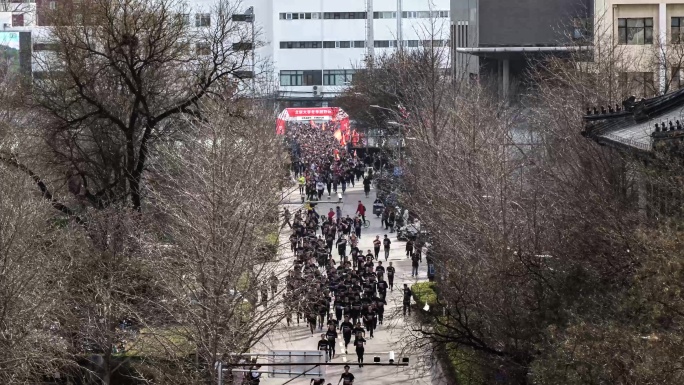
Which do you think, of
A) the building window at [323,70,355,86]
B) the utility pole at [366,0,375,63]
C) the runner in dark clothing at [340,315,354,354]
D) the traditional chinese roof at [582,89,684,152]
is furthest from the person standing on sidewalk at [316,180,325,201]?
the building window at [323,70,355,86]

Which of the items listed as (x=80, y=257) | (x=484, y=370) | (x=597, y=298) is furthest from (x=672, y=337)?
(x=80, y=257)

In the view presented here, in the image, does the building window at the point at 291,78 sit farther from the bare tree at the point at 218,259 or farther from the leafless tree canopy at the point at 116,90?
the bare tree at the point at 218,259

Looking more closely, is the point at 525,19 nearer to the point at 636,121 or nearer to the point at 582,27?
the point at 582,27

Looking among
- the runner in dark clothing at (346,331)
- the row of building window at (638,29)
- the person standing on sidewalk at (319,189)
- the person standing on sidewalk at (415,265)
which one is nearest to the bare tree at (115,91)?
the runner in dark clothing at (346,331)

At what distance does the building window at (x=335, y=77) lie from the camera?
144 meters

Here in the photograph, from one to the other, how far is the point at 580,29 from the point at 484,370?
4406 cm

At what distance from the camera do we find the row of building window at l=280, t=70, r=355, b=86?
474ft

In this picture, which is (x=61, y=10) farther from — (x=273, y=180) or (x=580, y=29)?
(x=580, y=29)

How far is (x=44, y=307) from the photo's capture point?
1085 inches

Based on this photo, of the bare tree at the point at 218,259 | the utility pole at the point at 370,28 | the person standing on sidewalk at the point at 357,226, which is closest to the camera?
the bare tree at the point at 218,259

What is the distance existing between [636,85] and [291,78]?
92.7m

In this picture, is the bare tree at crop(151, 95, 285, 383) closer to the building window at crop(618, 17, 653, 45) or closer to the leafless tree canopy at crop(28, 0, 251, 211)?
the leafless tree canopy at crop(28, 0, 251, 211)

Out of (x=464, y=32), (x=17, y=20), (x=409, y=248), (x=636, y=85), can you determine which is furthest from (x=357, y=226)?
(x=17, y=20)

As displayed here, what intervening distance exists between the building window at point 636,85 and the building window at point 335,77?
3396 inches
